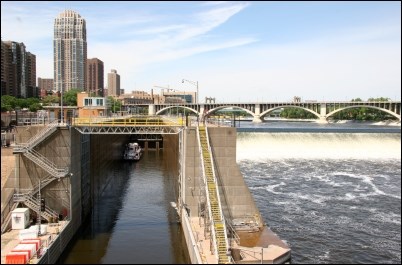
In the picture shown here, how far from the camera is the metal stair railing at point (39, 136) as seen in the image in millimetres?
34753

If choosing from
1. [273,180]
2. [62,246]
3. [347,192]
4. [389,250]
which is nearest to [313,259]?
[389,250]

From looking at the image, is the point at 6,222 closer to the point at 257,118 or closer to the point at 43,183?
the point at 43,183

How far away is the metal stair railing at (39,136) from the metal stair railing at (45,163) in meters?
0.49

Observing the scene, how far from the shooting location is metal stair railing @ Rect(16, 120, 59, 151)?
34753mm

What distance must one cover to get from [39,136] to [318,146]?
69990mm

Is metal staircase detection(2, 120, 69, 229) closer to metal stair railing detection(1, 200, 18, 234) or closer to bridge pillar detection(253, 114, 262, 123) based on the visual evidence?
metal stair railing detection(1, 200, 18, 234)

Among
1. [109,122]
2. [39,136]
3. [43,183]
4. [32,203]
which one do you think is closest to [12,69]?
[109,122]

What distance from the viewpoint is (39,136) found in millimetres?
35062

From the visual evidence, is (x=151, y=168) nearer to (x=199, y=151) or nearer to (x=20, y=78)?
(x=199, y=151)

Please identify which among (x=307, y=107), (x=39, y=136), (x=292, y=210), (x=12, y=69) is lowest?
(x=292, y=210)

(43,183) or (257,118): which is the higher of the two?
(257,118)

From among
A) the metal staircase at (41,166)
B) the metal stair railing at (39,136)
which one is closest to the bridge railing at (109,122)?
the metal stair railing at (39,136)

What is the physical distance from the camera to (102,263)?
31734 millimetres

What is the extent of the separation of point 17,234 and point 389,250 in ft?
92.4
